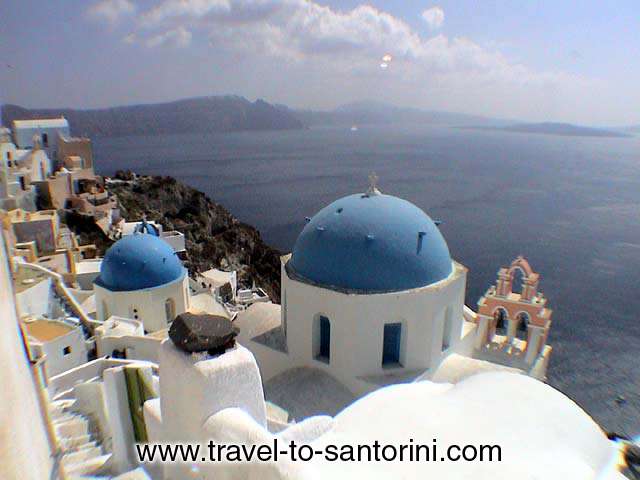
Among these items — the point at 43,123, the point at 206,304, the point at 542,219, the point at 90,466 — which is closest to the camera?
the point at 90,466

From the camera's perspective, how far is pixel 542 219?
58.6 m

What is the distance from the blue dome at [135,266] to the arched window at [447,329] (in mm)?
8867

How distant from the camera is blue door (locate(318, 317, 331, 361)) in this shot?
9.85m

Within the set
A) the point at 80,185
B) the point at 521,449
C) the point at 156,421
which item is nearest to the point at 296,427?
the point at 156,421

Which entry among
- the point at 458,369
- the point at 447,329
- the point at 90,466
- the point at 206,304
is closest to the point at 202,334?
the point at 90,466

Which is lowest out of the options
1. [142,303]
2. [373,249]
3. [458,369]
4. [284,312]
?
[142,303]

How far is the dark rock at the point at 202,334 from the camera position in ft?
15.4

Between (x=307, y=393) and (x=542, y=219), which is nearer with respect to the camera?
(x=307, y=393)

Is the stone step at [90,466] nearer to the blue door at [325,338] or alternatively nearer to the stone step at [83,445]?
the stone step at [83,445]

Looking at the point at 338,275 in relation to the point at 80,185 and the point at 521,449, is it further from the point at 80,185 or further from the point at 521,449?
the point at 80,185

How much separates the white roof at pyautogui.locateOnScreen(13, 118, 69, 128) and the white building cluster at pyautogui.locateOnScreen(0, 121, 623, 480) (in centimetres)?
2581

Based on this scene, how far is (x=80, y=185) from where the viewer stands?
33562mm

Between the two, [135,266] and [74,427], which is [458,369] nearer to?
[74,427]

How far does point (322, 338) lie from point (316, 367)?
0.63m
